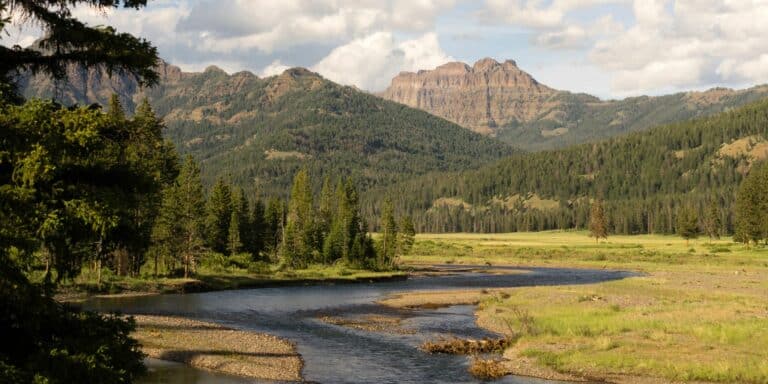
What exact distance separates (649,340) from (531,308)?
17648 mm

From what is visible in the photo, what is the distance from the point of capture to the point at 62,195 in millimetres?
15289

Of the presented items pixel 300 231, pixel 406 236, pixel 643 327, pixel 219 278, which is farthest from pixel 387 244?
pixel 643 327

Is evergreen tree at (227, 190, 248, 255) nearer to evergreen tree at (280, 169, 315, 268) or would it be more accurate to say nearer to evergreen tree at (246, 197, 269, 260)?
evergreen tree at (246, 197, 269, 260)

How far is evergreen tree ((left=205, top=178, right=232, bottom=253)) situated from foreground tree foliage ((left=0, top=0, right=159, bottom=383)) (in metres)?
82.8

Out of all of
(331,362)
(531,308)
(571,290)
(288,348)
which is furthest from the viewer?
(571,290)

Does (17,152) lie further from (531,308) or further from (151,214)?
(151,214)

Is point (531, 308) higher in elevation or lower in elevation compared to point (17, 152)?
lower

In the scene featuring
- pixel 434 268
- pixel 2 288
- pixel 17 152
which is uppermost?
pixel 17 152

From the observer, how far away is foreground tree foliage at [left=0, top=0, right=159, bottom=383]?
550 inches

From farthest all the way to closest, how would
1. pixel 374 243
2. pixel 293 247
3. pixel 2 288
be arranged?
1. pixel 374 243
2. pixel 293 247
3. pixel 2 288

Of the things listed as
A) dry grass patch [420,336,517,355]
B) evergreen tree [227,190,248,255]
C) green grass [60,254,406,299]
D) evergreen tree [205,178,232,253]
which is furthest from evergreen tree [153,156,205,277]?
dry grass patch [420,336,517,355]

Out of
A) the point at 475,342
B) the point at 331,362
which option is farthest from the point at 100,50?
the point at 475,342

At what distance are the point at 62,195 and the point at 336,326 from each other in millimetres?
37400

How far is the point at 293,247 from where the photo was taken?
349 feet
